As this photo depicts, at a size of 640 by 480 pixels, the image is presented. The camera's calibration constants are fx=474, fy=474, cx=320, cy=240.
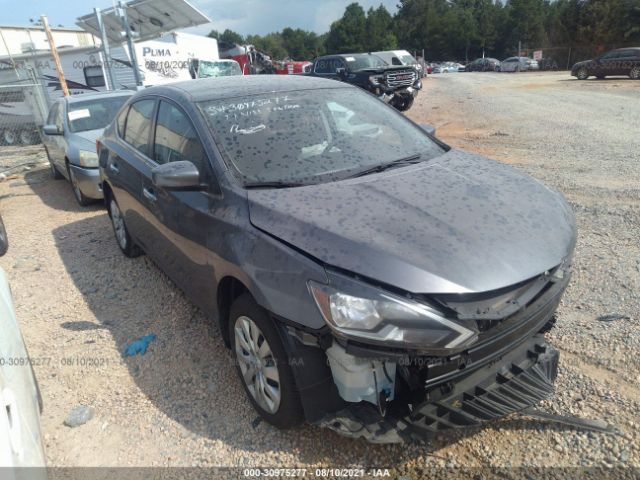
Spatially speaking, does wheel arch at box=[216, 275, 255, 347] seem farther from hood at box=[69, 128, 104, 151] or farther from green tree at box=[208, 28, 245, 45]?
green tree at box=[208, 28, 245, 45]

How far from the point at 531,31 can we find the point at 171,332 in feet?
237

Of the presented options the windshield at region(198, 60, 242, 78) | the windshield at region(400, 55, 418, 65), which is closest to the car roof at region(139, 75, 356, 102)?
the windshield at region(198, 60, 242, 78)

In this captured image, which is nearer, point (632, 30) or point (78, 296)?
point (78, 296)

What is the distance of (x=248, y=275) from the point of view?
7.54ft

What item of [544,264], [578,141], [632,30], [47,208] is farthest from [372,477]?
[632,30]

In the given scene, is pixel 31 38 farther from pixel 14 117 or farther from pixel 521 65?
pixel 521 65

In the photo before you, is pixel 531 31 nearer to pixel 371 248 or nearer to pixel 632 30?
pixel 632 30

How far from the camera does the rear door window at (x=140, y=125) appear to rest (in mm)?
3701

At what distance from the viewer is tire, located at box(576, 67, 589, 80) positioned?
25.9m

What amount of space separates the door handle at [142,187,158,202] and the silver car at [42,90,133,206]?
128 inches

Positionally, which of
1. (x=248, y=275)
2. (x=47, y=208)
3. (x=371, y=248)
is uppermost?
(x=371, y=248)

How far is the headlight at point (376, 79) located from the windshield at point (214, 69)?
699cm

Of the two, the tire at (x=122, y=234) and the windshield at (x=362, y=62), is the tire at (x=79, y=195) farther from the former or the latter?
the windshield at (x=362, y=62)

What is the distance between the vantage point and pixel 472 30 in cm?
7281
